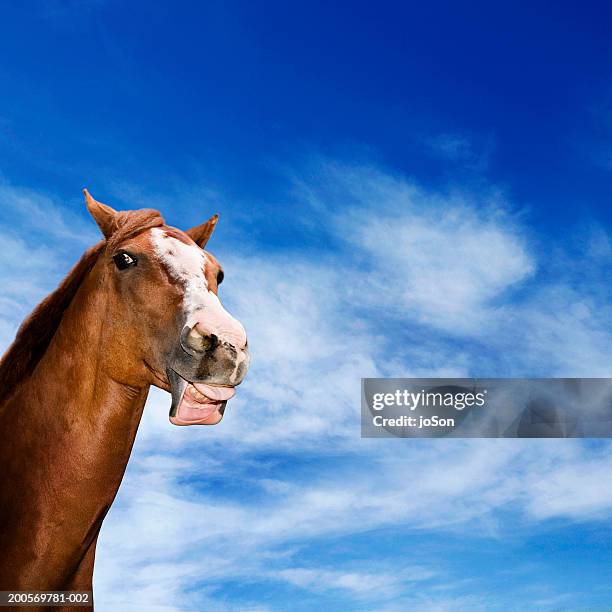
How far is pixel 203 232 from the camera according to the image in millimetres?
7113

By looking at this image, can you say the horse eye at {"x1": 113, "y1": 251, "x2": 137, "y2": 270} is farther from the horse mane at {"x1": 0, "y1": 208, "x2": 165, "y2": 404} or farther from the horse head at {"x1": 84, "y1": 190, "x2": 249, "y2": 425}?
the horse mane at {"x1": 0, "y1": 208, "x2": 165, "y2": 404}

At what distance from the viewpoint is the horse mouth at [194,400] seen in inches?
212

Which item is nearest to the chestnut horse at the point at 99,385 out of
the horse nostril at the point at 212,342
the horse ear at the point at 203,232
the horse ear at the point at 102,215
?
the horse nostril at the point at 212,342

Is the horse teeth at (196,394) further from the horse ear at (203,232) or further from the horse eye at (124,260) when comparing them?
the horse ear at (203,232)

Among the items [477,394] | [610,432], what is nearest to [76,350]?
[477,394]

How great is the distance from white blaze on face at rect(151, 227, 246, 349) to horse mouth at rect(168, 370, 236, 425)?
0.43 meters

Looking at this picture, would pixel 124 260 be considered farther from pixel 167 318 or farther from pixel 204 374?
pixel 204 374

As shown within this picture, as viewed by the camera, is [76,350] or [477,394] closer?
[76,350]

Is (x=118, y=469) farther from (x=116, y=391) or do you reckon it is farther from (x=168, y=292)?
(x=168, y=292)

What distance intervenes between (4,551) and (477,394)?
39.0 ft

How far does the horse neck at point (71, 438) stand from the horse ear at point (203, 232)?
4.32ft

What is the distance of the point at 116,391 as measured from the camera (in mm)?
5781

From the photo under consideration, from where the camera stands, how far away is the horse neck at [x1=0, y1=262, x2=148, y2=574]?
5609mm

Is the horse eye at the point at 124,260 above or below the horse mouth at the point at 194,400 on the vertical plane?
above
